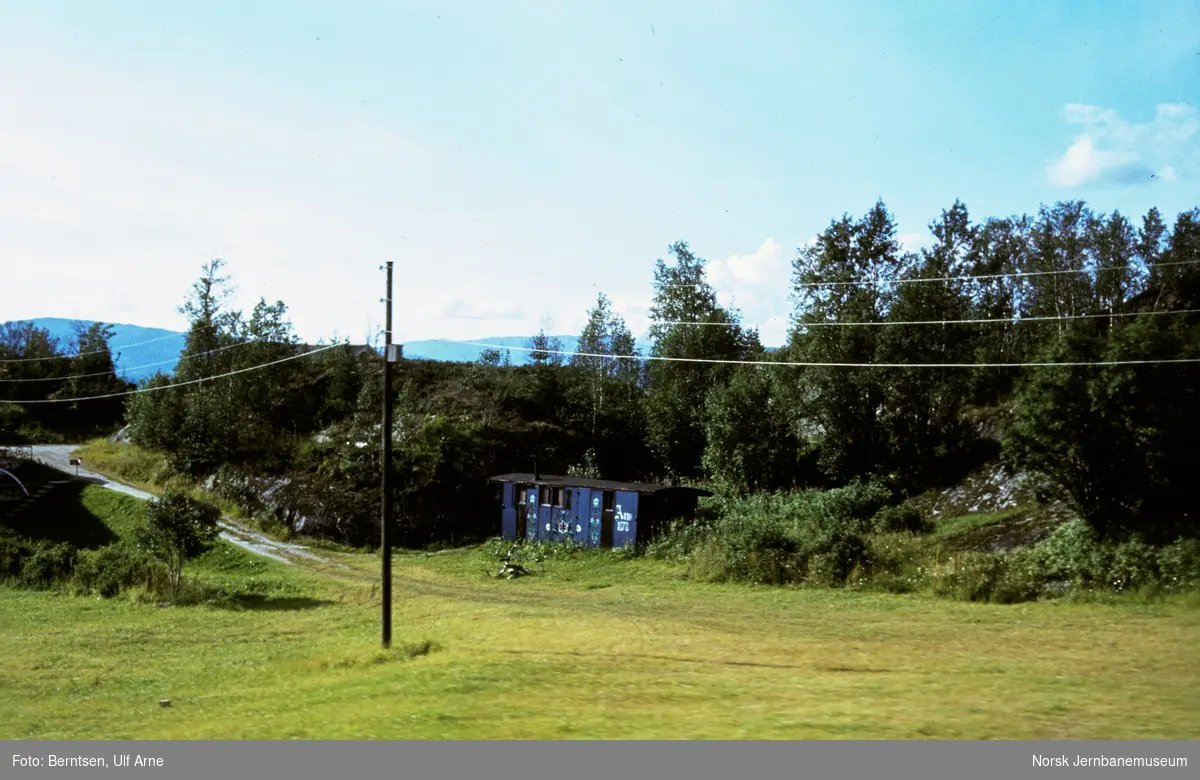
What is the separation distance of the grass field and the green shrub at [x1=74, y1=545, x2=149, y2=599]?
0.96m

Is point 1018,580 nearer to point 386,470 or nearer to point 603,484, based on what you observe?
point 603,484

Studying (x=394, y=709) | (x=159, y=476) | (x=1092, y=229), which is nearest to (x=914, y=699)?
(x=394, y=709)

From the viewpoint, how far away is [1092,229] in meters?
43.1

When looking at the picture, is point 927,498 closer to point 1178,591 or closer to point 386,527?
point 1178,591

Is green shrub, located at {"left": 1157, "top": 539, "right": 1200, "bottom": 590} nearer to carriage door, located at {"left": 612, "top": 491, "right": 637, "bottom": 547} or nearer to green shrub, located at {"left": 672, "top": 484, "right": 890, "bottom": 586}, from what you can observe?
green shrub, located at {"left": 672, "top": 484, "right": 890, "bottom": 586}

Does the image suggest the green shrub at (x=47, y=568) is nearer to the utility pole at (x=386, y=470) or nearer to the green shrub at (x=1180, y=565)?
the utility pole at (x=386, y=470)

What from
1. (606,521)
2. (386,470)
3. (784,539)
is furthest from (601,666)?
(606,521)

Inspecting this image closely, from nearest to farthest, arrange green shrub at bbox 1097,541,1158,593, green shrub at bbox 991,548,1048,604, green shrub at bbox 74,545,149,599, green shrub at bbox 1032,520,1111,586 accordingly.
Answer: green shrub at bbox 1097,541,1158,593
green shrub at bbox 1032,520,1111,586
green shrub at bbox 991,548,1048,604
green shrub at bbox 74,545,149,599

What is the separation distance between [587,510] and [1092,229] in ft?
97.2

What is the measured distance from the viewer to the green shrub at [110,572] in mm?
26359

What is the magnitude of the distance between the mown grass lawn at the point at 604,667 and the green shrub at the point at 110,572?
123cm

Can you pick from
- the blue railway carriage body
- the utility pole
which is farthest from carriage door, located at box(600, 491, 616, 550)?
the utility pole

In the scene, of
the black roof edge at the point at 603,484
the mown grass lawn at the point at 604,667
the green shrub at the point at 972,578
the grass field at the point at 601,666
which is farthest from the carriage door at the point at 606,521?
the green shrub at the point at 972,578

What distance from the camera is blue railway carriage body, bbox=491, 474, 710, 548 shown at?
105 ft
